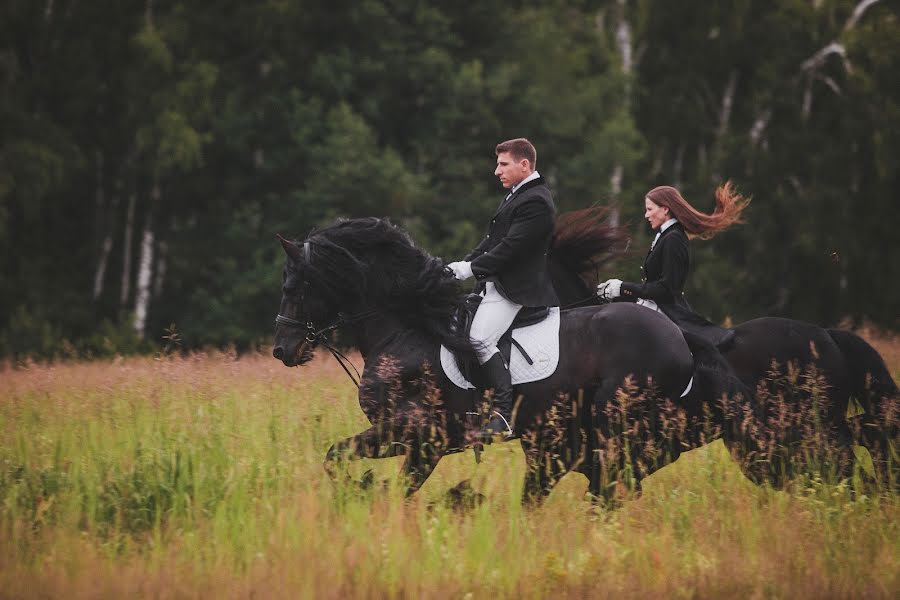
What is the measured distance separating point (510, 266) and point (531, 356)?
1.92 feet

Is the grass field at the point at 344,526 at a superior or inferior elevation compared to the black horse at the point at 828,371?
inferior

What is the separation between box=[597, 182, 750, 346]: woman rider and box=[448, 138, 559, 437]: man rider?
85 cm

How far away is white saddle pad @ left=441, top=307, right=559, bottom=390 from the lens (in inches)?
263

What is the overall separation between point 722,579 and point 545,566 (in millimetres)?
827

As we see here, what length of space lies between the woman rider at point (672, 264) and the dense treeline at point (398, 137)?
1510 cm

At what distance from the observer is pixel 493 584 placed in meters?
4.96

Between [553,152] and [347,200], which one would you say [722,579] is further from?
[553,152]

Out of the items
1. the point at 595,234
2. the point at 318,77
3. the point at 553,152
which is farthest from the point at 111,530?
the point at 553,152

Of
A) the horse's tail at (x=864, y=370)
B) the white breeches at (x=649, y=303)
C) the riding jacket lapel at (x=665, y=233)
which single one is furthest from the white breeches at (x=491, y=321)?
the horse's tail at (x=864, y=370)

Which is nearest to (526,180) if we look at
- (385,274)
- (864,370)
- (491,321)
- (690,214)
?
(491,321)

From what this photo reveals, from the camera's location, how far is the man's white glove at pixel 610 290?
7.47 meters

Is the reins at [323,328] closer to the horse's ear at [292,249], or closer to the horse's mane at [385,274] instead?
the horse's mane at [385,274]

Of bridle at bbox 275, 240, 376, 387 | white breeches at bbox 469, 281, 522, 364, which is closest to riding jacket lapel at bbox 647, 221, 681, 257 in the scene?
white breeches at bbox 469, 281, 522, 364

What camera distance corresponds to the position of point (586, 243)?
25.0ft
